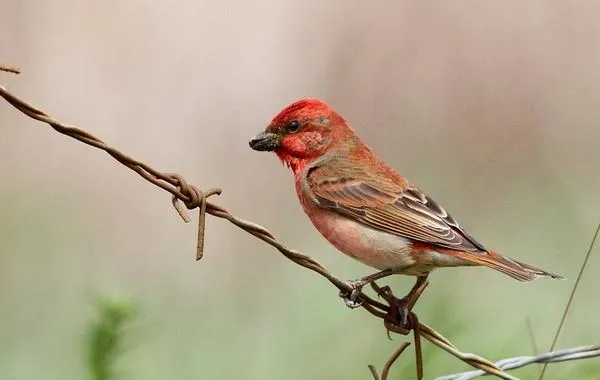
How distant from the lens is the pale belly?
4.05m

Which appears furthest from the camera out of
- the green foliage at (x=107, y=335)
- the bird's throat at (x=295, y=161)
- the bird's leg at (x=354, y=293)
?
the bird's throat at (x=295, y=161)

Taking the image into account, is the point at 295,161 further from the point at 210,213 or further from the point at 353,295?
the point at 210,213

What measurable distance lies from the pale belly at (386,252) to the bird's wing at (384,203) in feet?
0.12

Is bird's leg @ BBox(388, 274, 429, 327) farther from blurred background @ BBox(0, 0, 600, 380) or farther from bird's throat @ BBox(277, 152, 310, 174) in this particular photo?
blurred background @ BBox(0, 0, 600, 380)

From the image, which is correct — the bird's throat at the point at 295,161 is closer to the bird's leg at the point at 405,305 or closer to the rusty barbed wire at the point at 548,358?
the bird's leg at the point at 405,305

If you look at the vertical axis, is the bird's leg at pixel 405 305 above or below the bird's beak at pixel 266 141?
below

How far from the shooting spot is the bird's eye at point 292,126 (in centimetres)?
451

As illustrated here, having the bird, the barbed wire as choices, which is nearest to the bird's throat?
the bird

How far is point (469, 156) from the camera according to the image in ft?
23.9

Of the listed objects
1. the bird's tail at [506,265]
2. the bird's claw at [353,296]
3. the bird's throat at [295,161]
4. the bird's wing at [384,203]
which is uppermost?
the bird's throat at [295,161]

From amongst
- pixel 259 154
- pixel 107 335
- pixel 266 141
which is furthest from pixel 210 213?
pixel 259 154

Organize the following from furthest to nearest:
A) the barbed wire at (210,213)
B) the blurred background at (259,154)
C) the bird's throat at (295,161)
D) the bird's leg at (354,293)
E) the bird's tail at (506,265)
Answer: the blurred background at (259,154), the bird's throat at (295,161), the bird's tail at (506,265), the bird's leg at (354,293), the barbed wire at (210,213)

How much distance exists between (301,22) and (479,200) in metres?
2.01

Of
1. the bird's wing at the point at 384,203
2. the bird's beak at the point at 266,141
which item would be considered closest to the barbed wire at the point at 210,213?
the bird's wing at the point at 384,203
